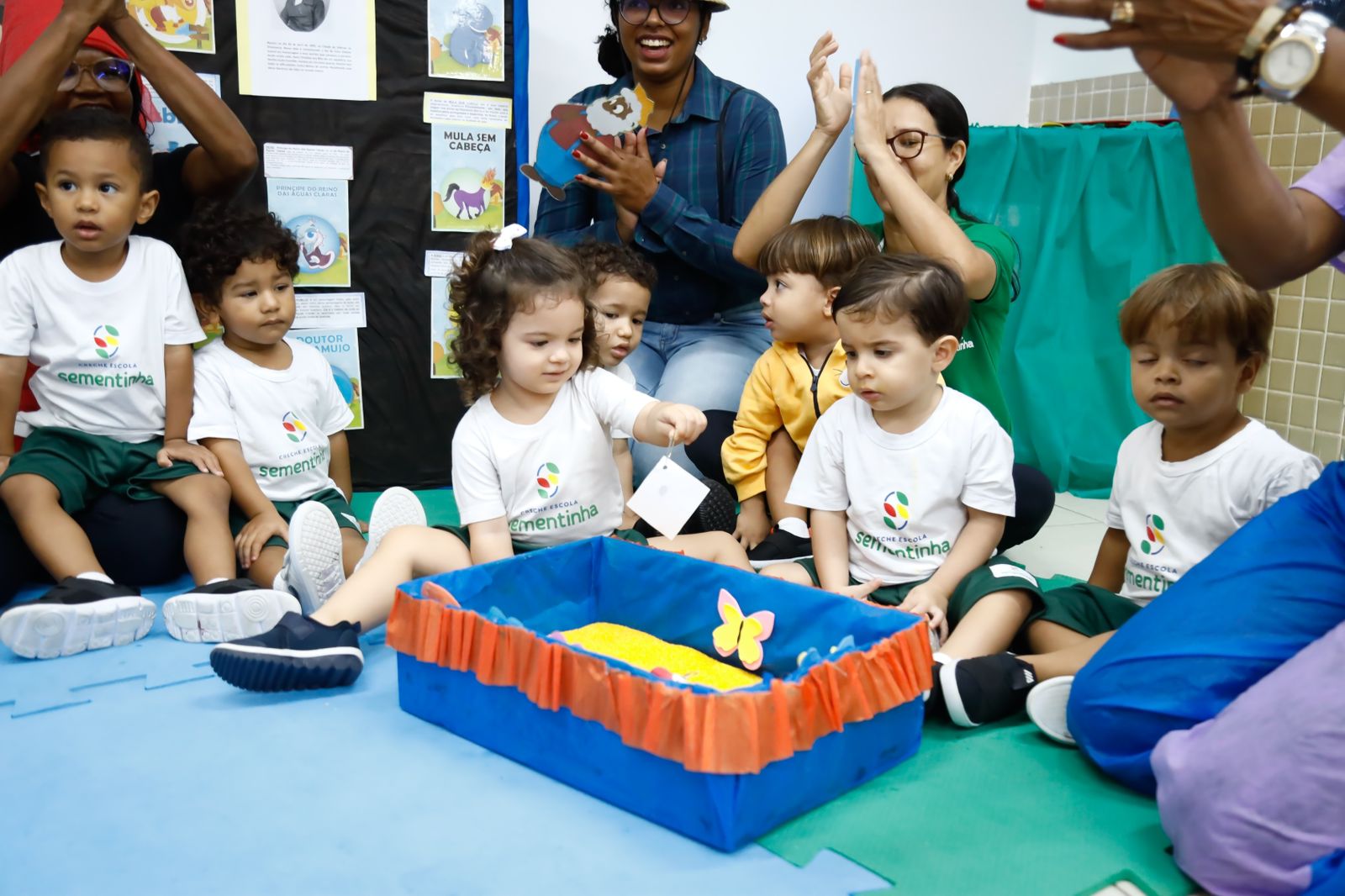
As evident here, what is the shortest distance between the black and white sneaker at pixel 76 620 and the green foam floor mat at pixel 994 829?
1.21 m

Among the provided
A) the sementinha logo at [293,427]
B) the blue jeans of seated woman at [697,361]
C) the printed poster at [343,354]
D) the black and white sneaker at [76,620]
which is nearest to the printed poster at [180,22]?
the printed poster at [343,354]

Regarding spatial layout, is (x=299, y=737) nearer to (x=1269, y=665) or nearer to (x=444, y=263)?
(x=1269, y=665)

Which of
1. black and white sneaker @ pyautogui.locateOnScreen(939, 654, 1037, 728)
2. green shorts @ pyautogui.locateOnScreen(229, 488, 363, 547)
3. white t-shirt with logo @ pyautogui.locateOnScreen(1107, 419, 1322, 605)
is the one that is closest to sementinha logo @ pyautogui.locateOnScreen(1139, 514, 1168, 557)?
white t-shirt with logo @ pyautogui.locateOnScreen(1107, 419, 1322, 605)

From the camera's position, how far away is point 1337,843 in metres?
1.12

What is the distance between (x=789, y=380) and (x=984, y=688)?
88cm

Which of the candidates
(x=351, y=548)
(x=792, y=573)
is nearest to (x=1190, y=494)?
(x=792, y=573)

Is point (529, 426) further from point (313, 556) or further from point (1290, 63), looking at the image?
point (1290, 63)

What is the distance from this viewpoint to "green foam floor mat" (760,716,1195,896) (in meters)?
1.22

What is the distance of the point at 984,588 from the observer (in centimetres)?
177

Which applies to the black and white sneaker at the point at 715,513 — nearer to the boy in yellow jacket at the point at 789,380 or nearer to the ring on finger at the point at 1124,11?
the boy in yellow jacket at the point at 789,380

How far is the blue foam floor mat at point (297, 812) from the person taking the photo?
47.8 inches

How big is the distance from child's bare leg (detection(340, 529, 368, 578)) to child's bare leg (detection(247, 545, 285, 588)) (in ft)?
0.39

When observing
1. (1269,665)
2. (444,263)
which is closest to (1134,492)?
(1269,665)

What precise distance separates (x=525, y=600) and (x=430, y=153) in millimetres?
1579
